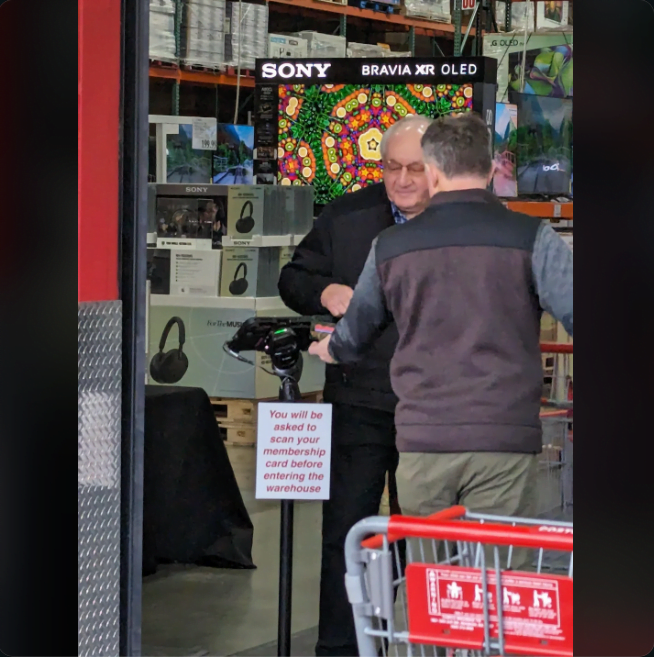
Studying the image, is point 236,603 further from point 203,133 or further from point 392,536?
point 203,133

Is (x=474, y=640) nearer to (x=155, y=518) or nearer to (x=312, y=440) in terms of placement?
(x=312, y=440)

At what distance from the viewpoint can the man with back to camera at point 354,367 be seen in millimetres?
3678

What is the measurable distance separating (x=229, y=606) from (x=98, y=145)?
2562 mm

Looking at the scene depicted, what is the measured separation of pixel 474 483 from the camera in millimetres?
2949

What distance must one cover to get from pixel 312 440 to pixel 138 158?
42.0 inches

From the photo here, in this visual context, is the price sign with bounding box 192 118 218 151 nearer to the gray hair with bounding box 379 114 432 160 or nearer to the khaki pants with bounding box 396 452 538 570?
the gray hair with bounding box 379 114 432 160

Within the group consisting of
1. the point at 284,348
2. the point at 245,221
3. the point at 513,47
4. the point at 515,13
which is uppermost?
the point at 515,13

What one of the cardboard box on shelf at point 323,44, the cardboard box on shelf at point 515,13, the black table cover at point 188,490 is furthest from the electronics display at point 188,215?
the cardboard box on shelf at point 515,13

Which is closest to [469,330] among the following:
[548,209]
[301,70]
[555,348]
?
[555,348]

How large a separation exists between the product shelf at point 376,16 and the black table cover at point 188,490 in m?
5.47

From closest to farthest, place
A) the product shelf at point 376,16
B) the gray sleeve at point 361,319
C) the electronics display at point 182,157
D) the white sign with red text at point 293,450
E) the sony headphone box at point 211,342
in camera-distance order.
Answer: the gray sleeve at point 361,319, the white sign with red text at point 293,450, the sony headphone box at point 211,342, the electronics display at point 182,157, the product shelf at point 376,16

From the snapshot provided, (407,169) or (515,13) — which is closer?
(407,169)

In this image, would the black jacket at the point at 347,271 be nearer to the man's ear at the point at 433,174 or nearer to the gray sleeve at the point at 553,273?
the man's ear at the point at 433,174
